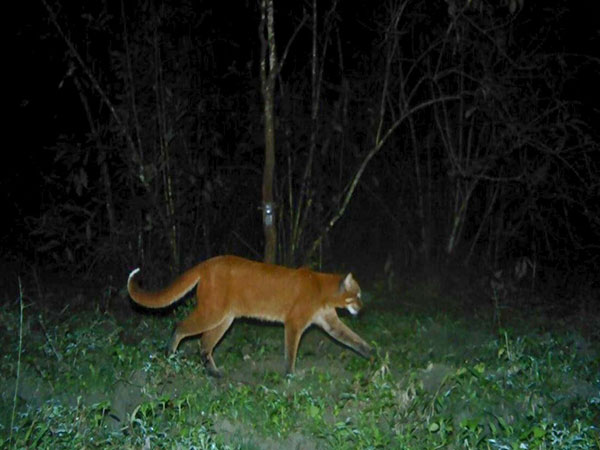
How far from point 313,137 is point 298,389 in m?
4.49

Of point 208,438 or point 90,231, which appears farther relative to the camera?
point 90,231

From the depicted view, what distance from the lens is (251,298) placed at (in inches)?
325

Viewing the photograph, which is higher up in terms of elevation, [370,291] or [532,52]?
[532,52]

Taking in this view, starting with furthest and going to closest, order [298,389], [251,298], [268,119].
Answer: [268,119] < [251,298] < [298,389]

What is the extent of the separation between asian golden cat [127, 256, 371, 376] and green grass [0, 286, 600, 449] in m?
0.25

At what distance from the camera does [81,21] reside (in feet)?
36.8

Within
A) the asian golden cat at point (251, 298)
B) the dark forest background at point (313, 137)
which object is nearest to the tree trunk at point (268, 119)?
the dark forest background at point (313, 137)

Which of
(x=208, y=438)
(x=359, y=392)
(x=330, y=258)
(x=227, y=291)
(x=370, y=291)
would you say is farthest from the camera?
(x=330, y=258)

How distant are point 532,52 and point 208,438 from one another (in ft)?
26.8

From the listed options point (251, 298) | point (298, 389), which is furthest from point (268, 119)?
point (298, 389)

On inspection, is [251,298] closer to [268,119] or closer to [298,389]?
[298,389]

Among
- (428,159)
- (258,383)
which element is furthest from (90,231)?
(428,159)

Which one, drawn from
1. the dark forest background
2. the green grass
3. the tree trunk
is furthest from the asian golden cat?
the dark forest background

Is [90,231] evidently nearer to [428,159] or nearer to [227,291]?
[227,291]
